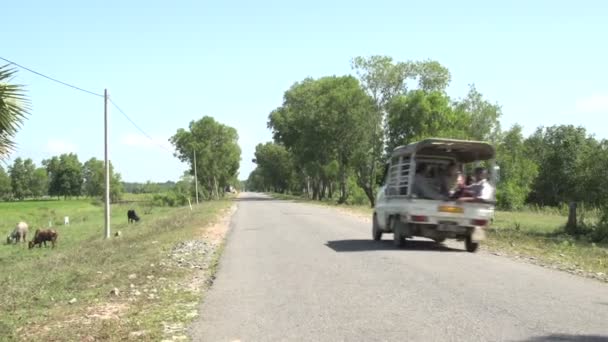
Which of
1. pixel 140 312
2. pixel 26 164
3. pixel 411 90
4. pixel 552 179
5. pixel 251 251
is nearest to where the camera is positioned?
pixel 140 312

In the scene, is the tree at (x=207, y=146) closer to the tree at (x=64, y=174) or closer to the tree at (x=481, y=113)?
the tree at (x=481, y=113)

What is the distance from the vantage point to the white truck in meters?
15.6

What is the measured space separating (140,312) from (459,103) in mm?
60050

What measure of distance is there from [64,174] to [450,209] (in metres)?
140

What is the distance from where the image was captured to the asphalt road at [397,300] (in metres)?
7.16

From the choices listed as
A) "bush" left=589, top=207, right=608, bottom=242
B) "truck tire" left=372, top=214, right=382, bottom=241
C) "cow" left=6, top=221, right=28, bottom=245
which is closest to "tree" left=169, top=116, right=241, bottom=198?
"cow" left=6, top=221, right=28, bottom=245

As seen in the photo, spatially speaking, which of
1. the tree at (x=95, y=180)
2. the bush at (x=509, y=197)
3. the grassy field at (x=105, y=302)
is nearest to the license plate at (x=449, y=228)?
the grassy field at (x=105, y=302)

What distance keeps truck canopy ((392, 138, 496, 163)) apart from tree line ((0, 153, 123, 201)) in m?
119

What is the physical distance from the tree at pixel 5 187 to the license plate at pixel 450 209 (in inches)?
4489

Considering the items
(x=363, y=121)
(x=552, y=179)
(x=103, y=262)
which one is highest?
(x=363, y=121)

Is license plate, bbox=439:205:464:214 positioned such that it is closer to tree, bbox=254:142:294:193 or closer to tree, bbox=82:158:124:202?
tree, bbox=254:142:294:193

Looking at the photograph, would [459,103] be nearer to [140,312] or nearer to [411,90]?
[411,90]

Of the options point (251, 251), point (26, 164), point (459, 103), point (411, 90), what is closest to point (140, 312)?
point (251, 251)

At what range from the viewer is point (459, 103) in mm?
65188
